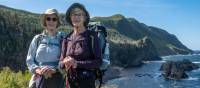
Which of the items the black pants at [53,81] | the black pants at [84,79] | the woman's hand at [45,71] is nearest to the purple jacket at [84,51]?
the black pants at [84,79]

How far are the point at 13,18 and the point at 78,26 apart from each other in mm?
103935

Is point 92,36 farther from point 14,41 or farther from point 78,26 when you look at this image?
A: point 14,41

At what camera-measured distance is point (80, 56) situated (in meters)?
7.36

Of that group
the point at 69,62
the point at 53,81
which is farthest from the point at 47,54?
the point at 69,62

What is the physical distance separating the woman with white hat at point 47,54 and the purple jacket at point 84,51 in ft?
2.23

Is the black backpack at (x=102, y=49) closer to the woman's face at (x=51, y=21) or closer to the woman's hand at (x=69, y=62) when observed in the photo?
the woman's hand at (x=69, y=62)

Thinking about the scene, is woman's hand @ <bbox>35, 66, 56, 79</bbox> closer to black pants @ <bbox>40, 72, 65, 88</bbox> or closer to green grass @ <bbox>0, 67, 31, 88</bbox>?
black pants @ <bbox>40, 72, 65, 88</bbox>

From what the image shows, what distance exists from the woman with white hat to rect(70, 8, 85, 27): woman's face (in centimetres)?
67

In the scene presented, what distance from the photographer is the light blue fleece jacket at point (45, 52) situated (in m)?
8.14

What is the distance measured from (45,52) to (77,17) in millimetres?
1008


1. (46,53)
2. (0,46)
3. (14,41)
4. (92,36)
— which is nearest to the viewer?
(92,36)

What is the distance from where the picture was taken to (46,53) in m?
8.16

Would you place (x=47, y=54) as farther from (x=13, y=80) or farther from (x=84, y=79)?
(x=13, y=80)

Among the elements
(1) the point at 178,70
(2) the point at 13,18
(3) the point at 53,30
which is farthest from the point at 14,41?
(3) the point at 53,30
